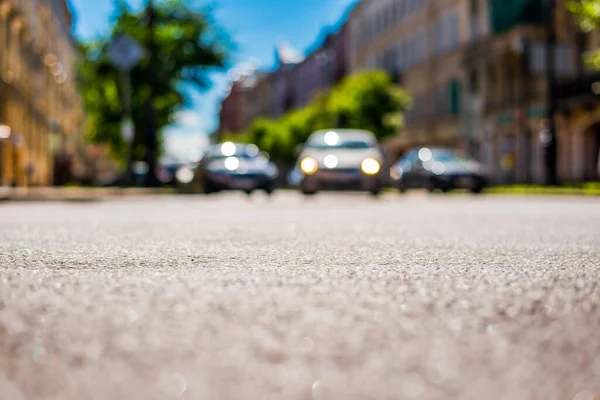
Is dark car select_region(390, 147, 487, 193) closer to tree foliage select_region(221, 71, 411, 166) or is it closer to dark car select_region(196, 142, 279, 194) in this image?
dark car select_region(196, 142, 279, 194)

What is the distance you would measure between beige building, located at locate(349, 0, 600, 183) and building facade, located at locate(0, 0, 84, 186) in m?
20.3

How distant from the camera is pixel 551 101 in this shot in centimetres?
3056

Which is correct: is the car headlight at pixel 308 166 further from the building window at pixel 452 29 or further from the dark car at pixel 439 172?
the building window at pixel 452 29

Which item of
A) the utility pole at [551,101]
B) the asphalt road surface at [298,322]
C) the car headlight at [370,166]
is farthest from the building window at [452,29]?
the asphalt road surface at [298,322]

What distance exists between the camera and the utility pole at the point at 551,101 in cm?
3089

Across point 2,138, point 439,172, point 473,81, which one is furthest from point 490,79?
point 2,138

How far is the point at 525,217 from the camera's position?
1334 cm

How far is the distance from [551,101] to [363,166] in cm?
1215

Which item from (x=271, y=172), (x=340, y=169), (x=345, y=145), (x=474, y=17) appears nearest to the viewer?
(x=340, y=169)

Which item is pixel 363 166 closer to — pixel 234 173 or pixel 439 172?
pixel 234 173

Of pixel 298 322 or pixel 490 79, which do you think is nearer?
pixel 298 322

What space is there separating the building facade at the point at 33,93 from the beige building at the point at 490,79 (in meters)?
20.3

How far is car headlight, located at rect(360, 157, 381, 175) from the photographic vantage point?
68.6 ft

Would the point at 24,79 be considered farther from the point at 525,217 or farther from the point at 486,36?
the point at 525,217
